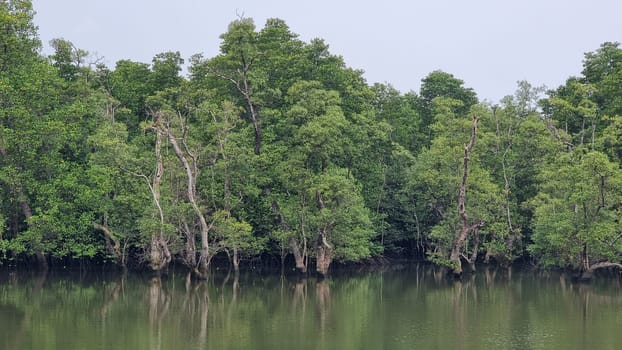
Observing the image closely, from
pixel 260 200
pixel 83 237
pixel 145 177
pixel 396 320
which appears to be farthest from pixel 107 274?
pixel 396 320

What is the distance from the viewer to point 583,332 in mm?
30000

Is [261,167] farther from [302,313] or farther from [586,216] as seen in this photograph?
[586,216]

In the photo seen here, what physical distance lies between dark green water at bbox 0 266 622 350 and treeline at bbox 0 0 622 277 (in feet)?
10.2

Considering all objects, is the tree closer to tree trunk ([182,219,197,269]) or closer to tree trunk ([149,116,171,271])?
tree trunk ([182,219,197,269])

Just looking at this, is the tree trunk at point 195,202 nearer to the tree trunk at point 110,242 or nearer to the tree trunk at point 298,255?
the tree trunk at point 110,242

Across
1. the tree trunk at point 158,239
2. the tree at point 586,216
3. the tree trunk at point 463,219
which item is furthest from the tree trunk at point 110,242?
the tree at point 586,216

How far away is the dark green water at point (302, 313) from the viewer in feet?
89.6

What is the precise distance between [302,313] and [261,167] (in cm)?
2079

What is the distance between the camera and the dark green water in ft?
89.6

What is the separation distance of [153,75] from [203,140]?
39.8ft

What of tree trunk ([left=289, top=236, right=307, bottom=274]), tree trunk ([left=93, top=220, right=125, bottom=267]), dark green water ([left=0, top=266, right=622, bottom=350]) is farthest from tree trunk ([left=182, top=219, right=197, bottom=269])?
tree trunk ([left=289, top=236, right=307, bottom=274])

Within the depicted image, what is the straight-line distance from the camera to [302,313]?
114ft

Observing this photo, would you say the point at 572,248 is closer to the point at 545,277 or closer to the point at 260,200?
the point at 545,277

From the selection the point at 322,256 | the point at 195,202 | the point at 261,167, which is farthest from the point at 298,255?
the point at 195,202
